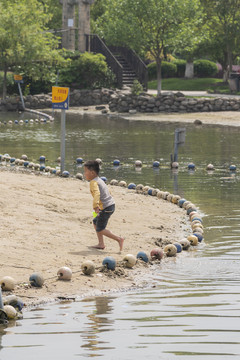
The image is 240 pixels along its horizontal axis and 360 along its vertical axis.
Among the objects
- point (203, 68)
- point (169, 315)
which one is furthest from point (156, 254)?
point (203, 68)

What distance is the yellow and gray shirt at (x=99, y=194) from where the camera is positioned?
36.9 ft

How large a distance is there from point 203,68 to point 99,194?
55926mm

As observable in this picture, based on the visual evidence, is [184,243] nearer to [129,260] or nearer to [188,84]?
[129,260]

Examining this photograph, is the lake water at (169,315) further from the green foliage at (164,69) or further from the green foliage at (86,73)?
the green foliage at (164,69)

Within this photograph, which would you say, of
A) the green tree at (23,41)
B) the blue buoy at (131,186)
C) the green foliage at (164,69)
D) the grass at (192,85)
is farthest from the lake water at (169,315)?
the green foliage at (164,69)

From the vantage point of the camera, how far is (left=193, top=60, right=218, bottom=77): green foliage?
65.8 meters

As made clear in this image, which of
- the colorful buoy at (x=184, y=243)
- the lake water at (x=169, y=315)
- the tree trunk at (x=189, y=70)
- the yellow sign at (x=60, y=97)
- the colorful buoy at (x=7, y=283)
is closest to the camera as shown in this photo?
the lake water at (x=169, y=315)

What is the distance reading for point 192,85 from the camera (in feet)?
195

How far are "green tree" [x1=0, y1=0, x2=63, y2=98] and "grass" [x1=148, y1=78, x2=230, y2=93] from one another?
39.2 feet

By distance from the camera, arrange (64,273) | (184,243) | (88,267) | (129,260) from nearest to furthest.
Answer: (64,273) → (88,267) → (129,260) → (184,243)

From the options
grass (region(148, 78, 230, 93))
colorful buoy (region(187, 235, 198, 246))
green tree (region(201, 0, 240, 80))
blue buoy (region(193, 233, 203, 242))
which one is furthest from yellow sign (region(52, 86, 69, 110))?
green tree (region(201, 0, 240, 80))

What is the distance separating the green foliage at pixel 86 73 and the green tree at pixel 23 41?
344cm

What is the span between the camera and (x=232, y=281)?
9789 mm

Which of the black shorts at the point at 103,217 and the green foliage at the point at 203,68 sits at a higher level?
the green foliage at the point at 203,68
